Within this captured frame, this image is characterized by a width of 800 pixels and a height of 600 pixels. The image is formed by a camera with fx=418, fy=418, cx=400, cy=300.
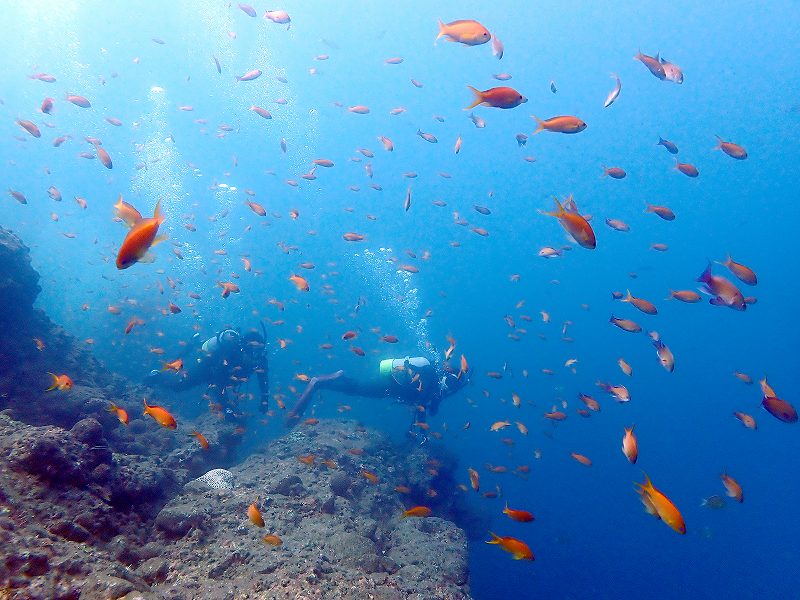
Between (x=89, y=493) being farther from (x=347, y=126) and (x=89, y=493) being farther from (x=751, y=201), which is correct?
(x=751, y=201)

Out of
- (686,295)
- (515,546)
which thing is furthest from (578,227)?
(686,295)

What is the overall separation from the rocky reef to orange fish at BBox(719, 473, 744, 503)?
161 inches

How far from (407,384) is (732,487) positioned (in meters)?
9.00

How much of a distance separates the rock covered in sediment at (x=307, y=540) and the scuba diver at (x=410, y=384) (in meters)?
3.41

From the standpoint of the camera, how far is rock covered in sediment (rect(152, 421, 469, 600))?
4379mm

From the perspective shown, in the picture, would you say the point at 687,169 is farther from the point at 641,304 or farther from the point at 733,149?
the point at 641,304

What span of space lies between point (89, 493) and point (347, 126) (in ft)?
282

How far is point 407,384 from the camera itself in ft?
45.0

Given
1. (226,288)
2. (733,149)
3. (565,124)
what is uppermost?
(565,124)

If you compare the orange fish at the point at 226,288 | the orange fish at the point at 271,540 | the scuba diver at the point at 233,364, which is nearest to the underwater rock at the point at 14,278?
the scuba diver at the point at 233,364

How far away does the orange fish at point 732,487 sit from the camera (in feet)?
19.2

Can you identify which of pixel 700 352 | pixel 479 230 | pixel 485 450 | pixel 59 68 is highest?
pixel 479 230

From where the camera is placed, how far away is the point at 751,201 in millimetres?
70062

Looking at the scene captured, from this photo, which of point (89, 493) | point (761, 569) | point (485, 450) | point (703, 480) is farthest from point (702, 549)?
point (89, 493)
